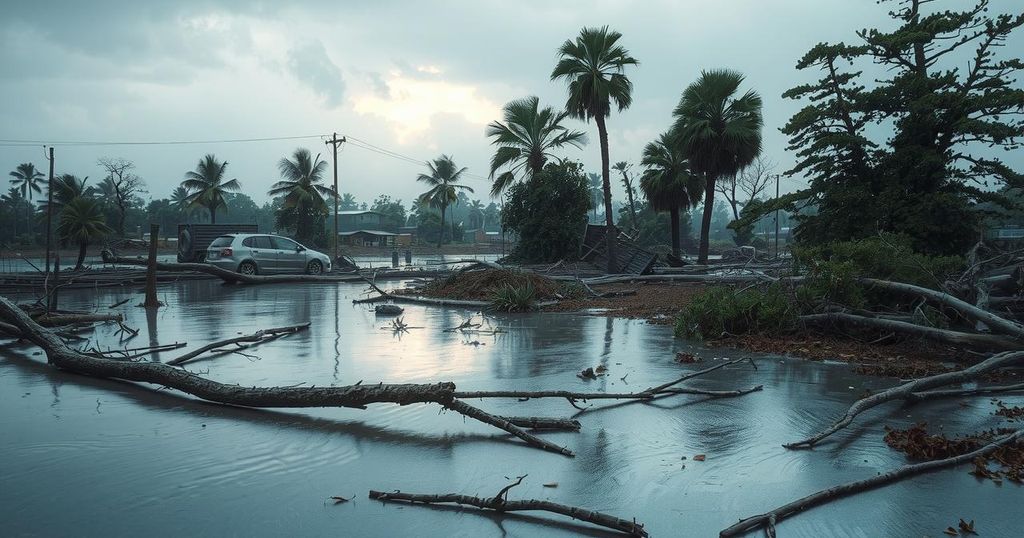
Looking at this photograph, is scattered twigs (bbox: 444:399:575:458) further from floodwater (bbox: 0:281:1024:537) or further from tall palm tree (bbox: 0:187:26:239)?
tall palm tree (bbox: 0:187:26:239)

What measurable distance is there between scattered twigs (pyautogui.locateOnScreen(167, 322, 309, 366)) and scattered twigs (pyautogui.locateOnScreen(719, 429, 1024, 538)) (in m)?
6.12

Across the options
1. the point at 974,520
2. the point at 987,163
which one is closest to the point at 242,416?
the point at 974,520

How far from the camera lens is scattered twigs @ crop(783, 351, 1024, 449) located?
480cm

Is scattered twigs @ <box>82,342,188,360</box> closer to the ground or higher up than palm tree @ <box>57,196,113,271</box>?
closer to the ground

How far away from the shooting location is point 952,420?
5.48 m

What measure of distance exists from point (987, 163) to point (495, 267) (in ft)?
34.7

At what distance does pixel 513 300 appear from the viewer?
14.0 meters

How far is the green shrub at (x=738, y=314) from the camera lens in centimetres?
938

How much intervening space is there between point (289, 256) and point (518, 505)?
21.6 meters

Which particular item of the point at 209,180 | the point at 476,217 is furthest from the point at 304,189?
the point at 476,217

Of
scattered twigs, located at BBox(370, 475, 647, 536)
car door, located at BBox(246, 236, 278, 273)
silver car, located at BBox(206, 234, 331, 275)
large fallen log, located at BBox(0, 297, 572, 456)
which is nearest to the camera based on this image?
scattered twigs, located at BBox(370, 475, 647, 536)

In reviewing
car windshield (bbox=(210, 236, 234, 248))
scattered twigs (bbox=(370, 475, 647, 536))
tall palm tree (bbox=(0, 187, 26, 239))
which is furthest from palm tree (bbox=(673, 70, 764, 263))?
tall palm tree (bbox=(0, 187, 26, 239))

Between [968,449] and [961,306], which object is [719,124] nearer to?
[961,306]

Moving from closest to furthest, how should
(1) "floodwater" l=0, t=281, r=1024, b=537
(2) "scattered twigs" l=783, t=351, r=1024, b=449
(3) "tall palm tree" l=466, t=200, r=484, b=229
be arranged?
1. (1) "floodwater" l=0, t=281, r=1024, b=537
2. (2) "scattered twigs" l=783, t=351, r=1024, b=449
3. (3) "tall palm tree" l=466, t=200, r=484, b=229
